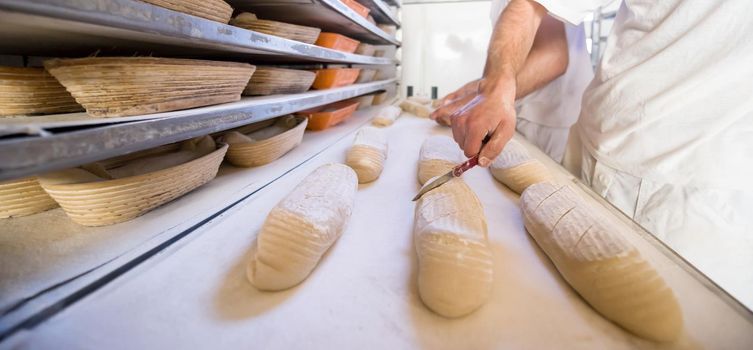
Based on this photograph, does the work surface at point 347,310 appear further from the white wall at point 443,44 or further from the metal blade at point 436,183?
the white wall at point 443,44

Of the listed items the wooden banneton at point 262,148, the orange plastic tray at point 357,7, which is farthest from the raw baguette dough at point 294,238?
the orange plastic tray at point 357,7

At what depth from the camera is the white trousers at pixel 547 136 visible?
73.4 inches

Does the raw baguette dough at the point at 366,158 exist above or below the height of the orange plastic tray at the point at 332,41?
below

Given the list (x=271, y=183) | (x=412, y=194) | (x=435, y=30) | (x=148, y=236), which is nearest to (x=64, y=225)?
(x=148, y=236)

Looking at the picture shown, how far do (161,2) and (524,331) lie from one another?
1073mm

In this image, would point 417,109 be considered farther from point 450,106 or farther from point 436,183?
point 436,183

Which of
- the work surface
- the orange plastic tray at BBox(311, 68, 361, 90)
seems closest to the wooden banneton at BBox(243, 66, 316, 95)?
the orange plastic tray at BBox(311, 68, 361, 90)

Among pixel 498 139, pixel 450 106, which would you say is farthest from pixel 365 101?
pixel 498 139

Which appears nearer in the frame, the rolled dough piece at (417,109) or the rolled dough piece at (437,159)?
the rolled dough piece at (437,159)

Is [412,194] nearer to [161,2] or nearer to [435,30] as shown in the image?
[161,2]

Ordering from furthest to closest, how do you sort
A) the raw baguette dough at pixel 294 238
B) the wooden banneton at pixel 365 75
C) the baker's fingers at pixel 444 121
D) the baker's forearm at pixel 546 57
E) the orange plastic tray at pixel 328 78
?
1. the wooden banneton at pixel 365 75
2. the baker's fingers at pixel 444 121
3. the orange plastic tray at pixel 328 78
4. the baker's forearm at pixel 546 57
5. the raw baguette dough at pixel 294 238

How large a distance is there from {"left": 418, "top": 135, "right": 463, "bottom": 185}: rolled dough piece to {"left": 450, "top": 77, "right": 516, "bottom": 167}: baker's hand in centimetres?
15

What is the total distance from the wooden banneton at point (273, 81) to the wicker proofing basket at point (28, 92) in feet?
2.37

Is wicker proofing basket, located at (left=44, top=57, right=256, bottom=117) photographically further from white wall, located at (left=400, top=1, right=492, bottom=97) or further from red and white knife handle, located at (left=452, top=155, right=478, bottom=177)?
white wall, located at (left=400, top=1, right=492, bottom=97)
